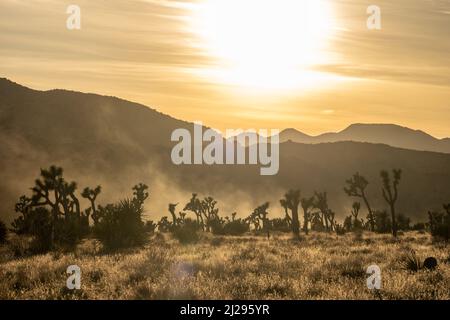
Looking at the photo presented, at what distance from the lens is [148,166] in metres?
149

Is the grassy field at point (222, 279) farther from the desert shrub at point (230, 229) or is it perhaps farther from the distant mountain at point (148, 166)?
the distant mountain at point (148, 166)

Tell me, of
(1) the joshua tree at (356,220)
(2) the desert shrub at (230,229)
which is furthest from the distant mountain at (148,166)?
(2) the desert shrub at (230,229)

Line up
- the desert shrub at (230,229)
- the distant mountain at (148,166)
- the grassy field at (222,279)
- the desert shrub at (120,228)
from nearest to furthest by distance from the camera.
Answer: the grassy field at (222,279) < the desert shrub at (120,228) < the desert shrub at (230,229) < the distant mountain at (148,166)

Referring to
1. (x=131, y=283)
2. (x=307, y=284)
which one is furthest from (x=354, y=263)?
(x=131, y=283)

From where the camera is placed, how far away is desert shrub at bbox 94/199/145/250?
22.9 meters

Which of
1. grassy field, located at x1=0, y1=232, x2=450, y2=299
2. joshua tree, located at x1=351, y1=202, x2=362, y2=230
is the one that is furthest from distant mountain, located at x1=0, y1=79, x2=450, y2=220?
grassy field, located at x1=0, y1=232, x2=450, y2=299

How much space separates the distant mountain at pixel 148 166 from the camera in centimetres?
13412

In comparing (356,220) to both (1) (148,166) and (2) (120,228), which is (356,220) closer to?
(2) (120,228)

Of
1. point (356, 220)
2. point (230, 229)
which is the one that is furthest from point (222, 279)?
point (356, 220)

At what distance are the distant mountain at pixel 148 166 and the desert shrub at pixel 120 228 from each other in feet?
306

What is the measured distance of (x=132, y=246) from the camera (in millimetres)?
23406
